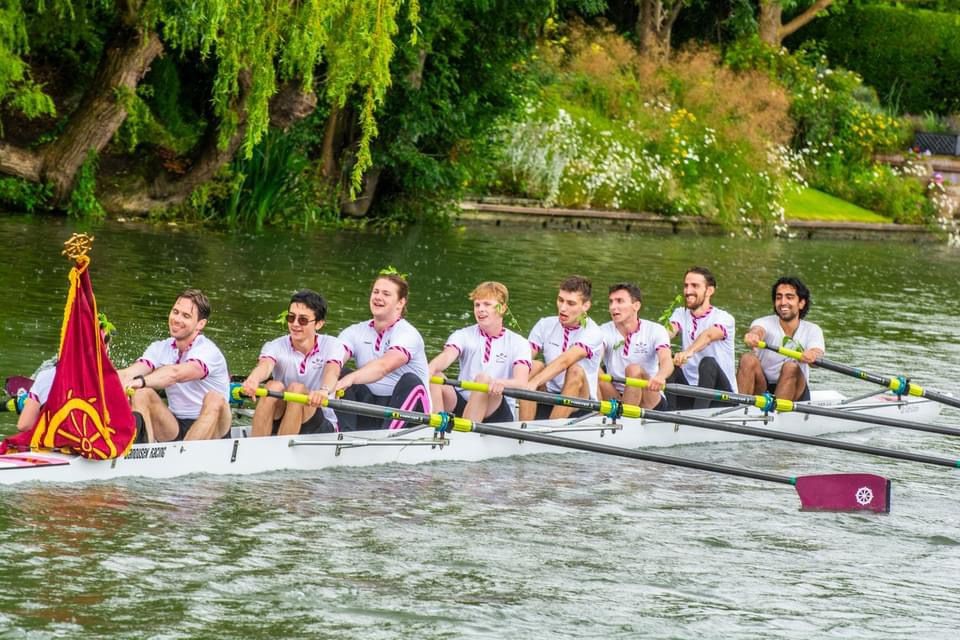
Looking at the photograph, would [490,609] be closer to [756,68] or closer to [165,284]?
[165,284]

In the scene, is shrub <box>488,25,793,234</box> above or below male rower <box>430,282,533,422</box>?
above

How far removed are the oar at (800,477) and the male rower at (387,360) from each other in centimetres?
52

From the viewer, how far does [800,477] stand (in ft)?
36.8

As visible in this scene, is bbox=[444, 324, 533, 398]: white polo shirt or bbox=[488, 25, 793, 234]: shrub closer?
bbox=[444, 324, 533, 398]: white polo shirt

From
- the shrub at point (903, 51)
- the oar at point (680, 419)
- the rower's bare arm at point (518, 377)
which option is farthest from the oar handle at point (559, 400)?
the shrub at point (903, 51)

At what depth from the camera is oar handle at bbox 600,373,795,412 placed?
13.2 metres

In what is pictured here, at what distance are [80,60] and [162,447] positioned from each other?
18364 mm

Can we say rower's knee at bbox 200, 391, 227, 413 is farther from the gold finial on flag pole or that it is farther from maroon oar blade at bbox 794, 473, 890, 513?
maroon oar blade at bbox 794, 473, 890, 513

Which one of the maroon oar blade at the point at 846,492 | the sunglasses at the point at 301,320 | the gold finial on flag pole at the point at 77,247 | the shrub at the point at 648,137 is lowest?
the maroon oar blade at the point at 846,492

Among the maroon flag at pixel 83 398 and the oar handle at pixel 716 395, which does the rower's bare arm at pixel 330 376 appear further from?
the oar handle at pixel 716 395

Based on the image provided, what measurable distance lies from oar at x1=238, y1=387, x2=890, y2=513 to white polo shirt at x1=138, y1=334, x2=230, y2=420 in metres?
0.47

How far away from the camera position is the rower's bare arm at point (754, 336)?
1424 centimetres

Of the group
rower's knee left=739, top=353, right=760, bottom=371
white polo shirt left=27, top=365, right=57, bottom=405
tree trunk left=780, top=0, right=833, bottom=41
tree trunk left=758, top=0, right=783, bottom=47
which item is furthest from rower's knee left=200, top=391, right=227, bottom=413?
tree trunk left=780, top=0, right=833, bottom=41

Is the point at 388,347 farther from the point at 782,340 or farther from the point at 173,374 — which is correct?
the point at 782,340
